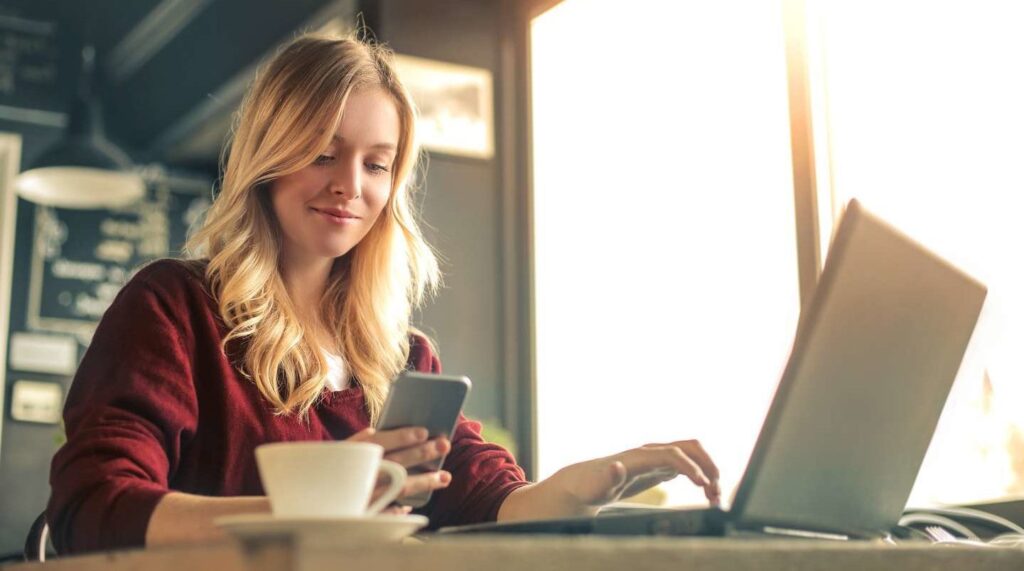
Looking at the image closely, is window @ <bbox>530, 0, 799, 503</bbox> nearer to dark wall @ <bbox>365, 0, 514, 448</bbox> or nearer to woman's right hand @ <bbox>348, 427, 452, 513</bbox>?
dark wall @ <bbox>365, 0, 514, 448</bbox>

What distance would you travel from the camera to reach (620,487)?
3.99 feet

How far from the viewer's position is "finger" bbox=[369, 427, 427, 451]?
0.97 metres

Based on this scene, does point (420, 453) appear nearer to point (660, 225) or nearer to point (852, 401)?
point (852, 401)

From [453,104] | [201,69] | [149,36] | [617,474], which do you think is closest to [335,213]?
[617,474]

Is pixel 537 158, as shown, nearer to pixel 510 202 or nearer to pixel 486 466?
pixel 510 202

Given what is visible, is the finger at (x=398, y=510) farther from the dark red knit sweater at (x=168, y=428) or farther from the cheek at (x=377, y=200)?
the cheek at (x=377, y=200)

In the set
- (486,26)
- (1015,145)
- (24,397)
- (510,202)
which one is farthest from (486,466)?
(24,397)

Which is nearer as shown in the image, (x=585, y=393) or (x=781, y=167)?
(x=781, y=167)

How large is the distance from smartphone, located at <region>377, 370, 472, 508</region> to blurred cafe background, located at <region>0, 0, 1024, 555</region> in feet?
1.97

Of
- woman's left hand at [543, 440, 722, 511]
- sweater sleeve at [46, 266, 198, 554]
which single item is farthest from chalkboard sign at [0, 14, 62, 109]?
woman's left hand at [543, 440, 722, 511]

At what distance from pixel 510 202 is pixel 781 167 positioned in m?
1.07

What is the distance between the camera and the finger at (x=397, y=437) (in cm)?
97

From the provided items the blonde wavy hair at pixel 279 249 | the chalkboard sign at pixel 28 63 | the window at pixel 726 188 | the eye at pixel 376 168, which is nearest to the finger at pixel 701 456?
the blonde wavy hair at pixel 279 249

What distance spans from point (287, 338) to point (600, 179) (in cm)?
219
